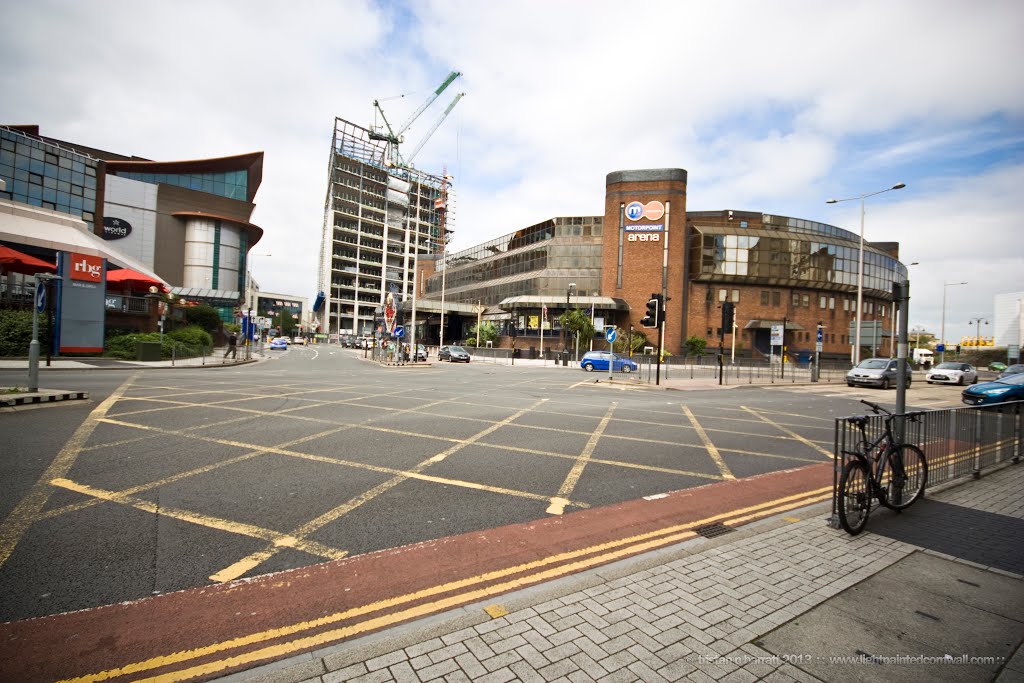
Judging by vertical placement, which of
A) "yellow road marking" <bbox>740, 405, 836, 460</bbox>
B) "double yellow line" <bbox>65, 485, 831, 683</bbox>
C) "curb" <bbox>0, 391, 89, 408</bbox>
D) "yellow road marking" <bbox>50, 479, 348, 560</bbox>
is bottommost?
"yellow road marking" <bbox>50, 479, 348, 560</bbox>

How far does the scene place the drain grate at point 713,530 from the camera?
4729mm

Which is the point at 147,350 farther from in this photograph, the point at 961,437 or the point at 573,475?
the point at 961,437

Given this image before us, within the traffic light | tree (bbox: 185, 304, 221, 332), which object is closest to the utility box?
tree (bbox: 185, 304, 221, 332)

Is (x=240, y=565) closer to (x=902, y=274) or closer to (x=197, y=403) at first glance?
(x=197, y=403)

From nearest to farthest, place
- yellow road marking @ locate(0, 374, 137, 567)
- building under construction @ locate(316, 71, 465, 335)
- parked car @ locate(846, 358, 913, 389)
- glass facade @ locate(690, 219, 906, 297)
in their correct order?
yellow road marking @ locate(0, 374, 137, 567) → parked car @ locate(846, 358, 913, 389) → glass facade @ locate(690, 219, 906, 297) → building under construction @ locate(316, 71, 465, 335)

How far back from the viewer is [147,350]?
2523 cm

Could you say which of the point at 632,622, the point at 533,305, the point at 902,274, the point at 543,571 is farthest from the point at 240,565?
the point at 902,274

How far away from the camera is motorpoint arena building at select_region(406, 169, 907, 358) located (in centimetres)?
5175

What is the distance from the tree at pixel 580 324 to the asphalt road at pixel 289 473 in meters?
33.5

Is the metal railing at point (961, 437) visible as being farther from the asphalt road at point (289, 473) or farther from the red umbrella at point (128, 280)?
the red umbrella at point (128, 280)

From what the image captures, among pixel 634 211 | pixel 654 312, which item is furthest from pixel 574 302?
pixel 654 312

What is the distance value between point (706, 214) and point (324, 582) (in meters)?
66.7

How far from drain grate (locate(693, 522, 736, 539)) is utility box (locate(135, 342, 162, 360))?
97.0 feet

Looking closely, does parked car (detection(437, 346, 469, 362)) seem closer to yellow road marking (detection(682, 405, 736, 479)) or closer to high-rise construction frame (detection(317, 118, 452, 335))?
yellow road marking (detection(682, 405, 736, 479))
